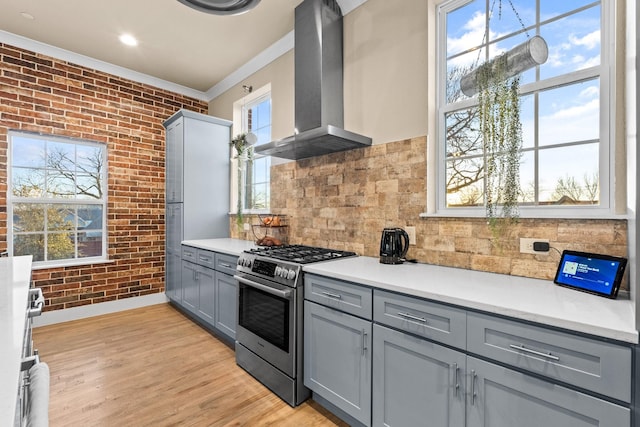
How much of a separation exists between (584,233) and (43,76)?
4987mm

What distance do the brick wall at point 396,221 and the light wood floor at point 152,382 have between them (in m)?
1.27

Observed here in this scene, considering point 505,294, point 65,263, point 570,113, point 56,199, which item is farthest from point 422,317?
point 56,199

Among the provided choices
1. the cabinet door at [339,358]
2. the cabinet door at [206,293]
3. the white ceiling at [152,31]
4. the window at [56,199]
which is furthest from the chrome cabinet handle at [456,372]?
the window at [56,199]

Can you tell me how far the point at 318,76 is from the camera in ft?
8.30

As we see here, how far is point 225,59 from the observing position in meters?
3.69

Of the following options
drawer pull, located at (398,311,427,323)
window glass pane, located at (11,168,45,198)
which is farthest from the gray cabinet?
drawer pull, located at (398,311,427,323)

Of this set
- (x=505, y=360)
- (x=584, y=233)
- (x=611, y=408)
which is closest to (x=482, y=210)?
(x=584, y=233)

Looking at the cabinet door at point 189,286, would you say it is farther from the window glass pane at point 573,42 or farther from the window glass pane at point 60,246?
the window glass pane at point 573,42

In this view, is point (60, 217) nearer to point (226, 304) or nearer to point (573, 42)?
point (226, 304)

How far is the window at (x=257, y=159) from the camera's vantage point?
146 inches

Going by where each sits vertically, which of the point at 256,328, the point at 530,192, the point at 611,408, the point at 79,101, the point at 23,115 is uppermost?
the point at 79,101

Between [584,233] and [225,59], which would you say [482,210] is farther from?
[225,59]

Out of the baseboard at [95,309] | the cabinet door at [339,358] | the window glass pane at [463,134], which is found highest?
the window glass pane at [463,134]

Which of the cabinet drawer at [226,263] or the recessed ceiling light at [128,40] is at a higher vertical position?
the recessed ceiling light at [128,40]
